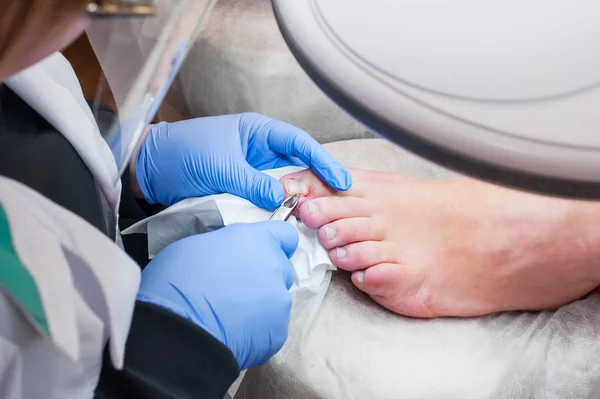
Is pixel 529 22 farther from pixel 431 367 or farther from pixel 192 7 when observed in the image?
pixel 431 367

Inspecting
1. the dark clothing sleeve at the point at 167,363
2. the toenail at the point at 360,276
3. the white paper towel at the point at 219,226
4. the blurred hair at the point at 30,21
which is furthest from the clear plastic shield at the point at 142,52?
the toenail at the point at 360,276

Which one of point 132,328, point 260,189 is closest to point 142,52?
point 132,328

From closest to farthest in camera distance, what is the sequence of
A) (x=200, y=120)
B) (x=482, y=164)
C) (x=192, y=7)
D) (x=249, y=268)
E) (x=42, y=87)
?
(x=482, y=164) → (x=192, y=7) → (x=42, y=87) → (x=249, y=268) → (x=200, y=120)

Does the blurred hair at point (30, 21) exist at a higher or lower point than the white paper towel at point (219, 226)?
higher

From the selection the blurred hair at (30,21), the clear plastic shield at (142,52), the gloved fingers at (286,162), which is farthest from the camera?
the gloved fingers at (286,162)

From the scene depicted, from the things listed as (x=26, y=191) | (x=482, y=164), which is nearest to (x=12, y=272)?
(x=26, y=191)

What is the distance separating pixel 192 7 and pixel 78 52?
101mm

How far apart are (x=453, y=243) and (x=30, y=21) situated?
0.72 metres

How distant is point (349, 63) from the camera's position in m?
0.34

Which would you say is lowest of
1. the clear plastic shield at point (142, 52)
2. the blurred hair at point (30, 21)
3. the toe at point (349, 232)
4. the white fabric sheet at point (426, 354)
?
the white fabric sheet at point (426, 354)

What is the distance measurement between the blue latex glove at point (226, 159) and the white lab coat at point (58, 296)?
0.35 meters

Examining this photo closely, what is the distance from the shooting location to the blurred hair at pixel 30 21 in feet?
0.90

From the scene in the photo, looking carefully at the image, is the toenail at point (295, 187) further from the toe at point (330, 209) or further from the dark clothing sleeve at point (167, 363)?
the dark clothing sleeve at point (167, 363)

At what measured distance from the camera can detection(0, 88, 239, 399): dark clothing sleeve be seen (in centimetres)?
53
